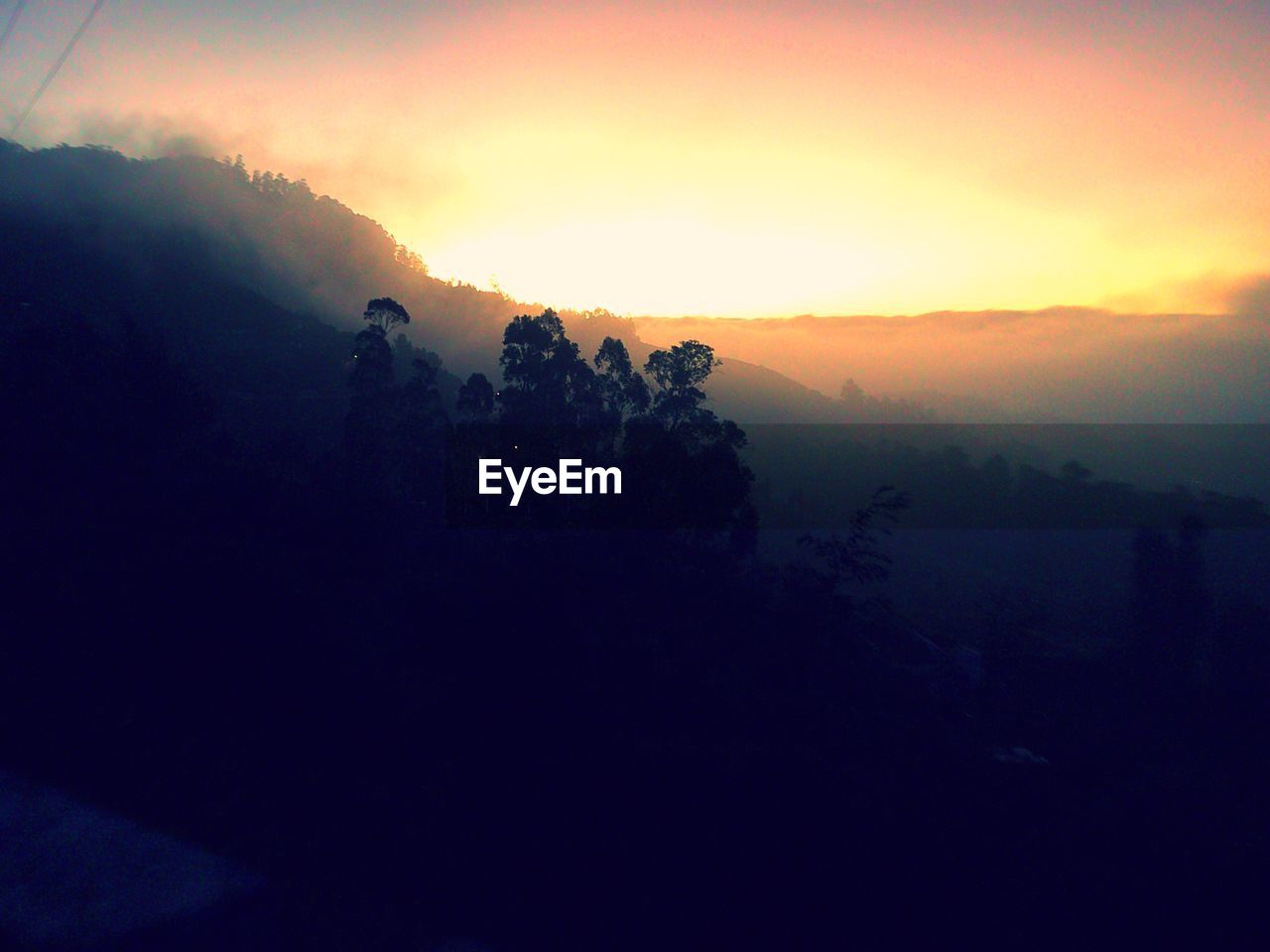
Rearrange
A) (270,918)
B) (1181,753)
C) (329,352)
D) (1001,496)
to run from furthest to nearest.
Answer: (1001,496), (329,352), (1181,753), (270,918)

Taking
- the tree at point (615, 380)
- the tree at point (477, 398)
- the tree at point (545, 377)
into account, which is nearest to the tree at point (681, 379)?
the tree at point (615, 380)

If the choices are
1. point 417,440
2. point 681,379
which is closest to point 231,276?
point 417,440

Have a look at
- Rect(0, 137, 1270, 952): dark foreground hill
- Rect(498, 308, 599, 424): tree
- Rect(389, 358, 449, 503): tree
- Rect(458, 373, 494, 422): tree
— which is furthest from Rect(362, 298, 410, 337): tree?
Rect(498, 308, 599, 424): tree

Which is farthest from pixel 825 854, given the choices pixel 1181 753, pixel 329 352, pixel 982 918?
pixel 329 352

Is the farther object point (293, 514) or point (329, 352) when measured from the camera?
point (329, 352)

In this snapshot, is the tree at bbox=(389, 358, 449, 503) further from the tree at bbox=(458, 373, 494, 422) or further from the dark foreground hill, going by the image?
the tree at bbox=(458, 373, 494, 422)

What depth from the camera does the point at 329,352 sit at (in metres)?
112

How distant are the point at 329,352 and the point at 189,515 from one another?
89458 mm

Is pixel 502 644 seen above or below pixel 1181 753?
above

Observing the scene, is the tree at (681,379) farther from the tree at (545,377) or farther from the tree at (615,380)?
the tree at (545,377)

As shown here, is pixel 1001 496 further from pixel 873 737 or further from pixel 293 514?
pixel 293 514

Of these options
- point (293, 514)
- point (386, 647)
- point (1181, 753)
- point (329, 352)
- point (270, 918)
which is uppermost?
point (329, 352)

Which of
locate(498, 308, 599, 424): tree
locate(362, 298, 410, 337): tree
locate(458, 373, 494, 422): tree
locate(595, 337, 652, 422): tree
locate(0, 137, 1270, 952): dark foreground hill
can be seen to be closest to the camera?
locate(0, 137, 1270, 952): dark foreground hill

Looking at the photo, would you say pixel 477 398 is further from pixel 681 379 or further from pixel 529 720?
pixel 529 720
